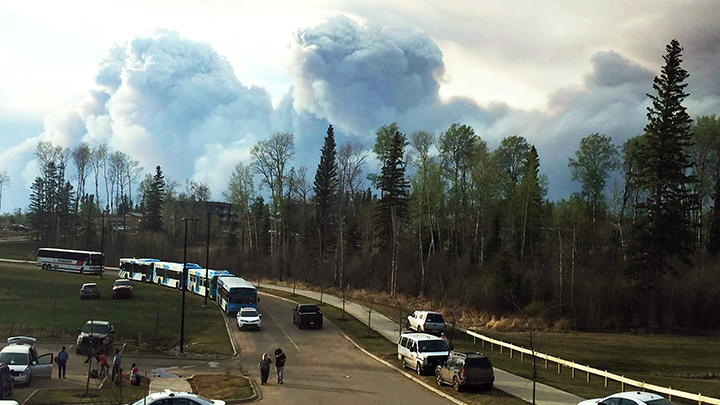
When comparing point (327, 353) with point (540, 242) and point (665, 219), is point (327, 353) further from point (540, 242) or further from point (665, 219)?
point (540, 242)

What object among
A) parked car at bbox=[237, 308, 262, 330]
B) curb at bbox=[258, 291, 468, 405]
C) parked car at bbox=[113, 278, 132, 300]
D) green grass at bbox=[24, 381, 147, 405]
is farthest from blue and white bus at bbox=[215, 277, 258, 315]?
green grass at bbox=[24, 381, 147, 405]

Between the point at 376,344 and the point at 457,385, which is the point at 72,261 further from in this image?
the point at 457,385

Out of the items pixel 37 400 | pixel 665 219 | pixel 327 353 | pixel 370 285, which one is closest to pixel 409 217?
pixel 370 285

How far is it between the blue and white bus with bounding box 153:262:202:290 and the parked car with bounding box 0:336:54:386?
3868 centimetres

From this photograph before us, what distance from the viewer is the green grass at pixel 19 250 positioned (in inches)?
3979

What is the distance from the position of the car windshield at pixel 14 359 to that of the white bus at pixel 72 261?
52259 millimetres

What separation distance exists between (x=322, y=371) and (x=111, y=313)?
24.1 meters

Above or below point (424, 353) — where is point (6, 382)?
below

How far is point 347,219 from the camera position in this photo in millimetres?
90500

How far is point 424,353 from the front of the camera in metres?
28.8

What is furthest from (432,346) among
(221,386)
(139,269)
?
(139,269)

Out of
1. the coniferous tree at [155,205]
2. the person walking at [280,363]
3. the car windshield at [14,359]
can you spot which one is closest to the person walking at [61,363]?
the car windshield at [14,359]

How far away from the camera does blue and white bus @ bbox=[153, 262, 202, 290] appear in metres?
66.2

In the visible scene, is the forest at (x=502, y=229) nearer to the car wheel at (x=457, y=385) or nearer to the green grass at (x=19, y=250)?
the green grass at (x=19, y=250)
